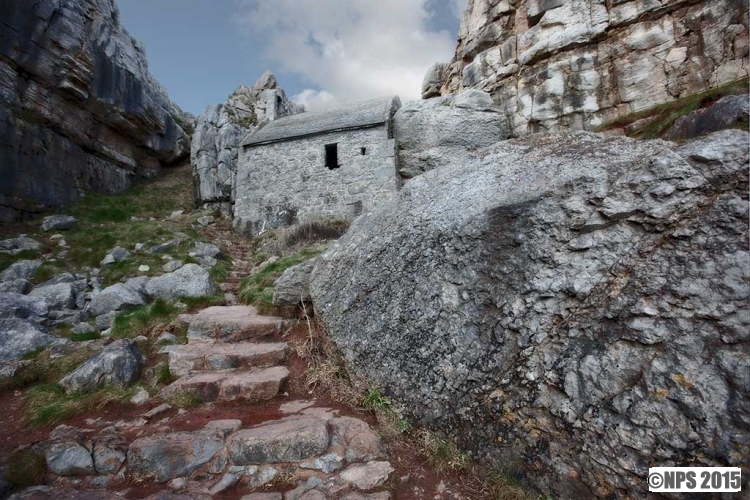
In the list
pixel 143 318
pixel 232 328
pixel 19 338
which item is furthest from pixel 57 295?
pixel 232 328

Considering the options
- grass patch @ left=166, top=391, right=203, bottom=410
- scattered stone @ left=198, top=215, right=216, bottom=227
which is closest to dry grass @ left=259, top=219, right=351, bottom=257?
scattered stone @ left=198, top=215, right=216, bottom=227

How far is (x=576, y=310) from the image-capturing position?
307cm

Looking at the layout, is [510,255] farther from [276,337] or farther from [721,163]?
[276,337]

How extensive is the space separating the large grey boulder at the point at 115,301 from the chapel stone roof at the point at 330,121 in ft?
36.4

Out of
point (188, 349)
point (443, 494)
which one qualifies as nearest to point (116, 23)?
point (188, 349)

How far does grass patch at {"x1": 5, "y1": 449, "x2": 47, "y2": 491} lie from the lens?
3.09 m

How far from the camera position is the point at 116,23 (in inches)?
664

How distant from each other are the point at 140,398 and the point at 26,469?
1187mm

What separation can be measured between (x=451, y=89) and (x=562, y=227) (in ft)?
62.9

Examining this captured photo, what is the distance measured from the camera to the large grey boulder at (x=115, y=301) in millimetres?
7047

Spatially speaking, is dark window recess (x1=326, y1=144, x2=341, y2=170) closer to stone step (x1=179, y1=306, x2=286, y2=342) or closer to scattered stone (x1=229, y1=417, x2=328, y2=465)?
stone step (x1=179, y1=306, x2=286, y2=342)

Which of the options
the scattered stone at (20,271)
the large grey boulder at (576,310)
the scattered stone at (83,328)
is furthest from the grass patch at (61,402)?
the scattered stone at (20,271)

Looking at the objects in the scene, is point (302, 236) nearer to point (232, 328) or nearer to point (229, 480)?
point (232, 328)

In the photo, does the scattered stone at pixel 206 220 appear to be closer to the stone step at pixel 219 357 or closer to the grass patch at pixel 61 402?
the stone step at pixel 219 357
